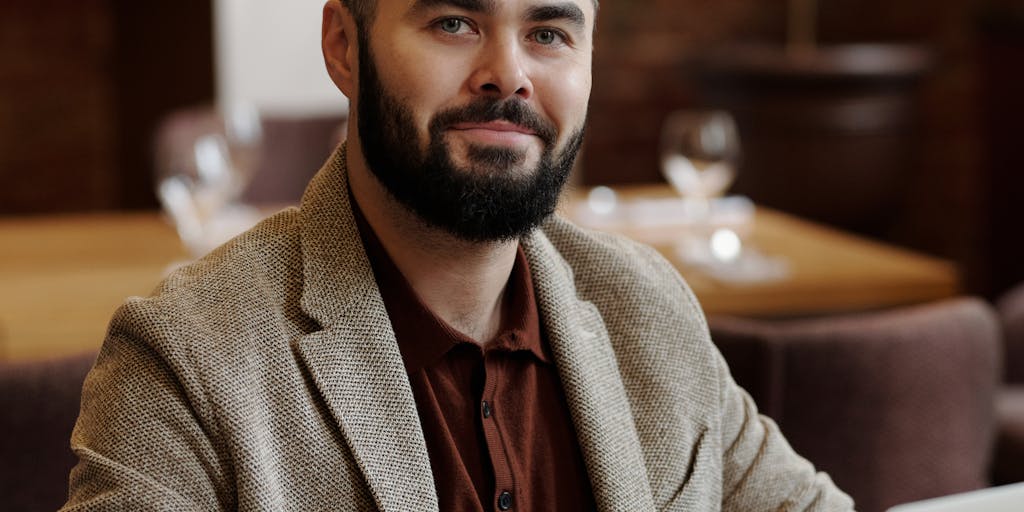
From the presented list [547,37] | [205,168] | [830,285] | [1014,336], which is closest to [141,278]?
[205,168]

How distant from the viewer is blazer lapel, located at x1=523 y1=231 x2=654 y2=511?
1.19 meters

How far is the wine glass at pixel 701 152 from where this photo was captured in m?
2.69

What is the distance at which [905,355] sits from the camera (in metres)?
1.79

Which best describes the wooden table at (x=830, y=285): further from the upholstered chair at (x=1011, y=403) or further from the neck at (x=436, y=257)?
the neck at (x=436, y=257)

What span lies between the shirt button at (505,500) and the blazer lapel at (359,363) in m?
0.07

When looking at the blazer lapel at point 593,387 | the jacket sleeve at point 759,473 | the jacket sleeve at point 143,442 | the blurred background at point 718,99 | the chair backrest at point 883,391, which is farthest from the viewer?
the blurred background at point 718,99

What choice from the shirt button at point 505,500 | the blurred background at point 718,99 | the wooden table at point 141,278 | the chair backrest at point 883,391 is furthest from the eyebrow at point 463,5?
the blurred background at point 718,99

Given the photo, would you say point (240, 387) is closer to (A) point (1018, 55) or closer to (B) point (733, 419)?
(B) point (733, 419)

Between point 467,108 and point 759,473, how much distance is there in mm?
449

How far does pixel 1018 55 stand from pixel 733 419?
11.5ft

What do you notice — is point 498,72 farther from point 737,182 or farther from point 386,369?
point 737,182

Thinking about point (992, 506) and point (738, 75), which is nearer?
point (992, 506)

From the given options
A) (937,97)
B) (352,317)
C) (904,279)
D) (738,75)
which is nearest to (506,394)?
(352,317)

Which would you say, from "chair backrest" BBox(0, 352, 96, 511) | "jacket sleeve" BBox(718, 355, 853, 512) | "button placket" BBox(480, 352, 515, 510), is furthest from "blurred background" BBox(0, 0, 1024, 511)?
"button placket" BBox(480, 352, 515, 510)
